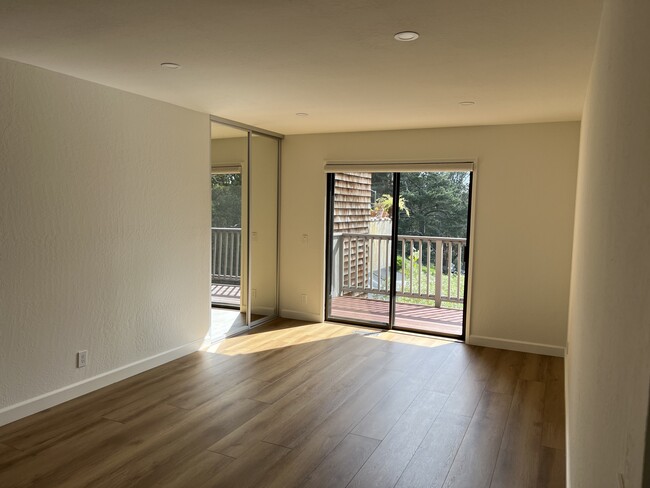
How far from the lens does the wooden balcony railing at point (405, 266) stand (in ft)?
18.8

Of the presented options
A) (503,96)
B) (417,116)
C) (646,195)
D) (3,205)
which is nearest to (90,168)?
(3,205)

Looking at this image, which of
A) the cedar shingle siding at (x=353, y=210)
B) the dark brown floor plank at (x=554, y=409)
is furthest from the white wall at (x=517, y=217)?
the dark brown floor plank at (x=554, y=409)

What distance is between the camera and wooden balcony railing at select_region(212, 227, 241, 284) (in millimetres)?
5008

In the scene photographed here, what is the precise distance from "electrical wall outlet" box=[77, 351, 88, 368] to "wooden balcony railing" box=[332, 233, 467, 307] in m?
3.09

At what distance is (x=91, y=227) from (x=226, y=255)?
5.66 feet

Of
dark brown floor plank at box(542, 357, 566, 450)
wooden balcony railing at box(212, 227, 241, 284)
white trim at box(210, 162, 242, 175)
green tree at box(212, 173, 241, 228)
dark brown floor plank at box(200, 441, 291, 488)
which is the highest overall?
white trim at box(210, 162, 242, 175)

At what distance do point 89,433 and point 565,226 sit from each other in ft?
14.3

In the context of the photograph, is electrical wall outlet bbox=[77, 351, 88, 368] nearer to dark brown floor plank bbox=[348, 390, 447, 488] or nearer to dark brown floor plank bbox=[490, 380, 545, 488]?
dark brown floor plank bbox=[348, 390, 447, 488]

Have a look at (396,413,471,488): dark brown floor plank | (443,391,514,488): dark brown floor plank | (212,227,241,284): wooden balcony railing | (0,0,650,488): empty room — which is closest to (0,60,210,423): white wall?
(0,0,650,488): empty room

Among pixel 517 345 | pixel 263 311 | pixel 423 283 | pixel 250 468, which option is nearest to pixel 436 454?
pixel 250 468

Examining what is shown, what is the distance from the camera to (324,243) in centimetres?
585

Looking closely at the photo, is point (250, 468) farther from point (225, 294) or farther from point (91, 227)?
point (225, 294)

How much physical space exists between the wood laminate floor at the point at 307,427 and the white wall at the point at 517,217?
456 millimetres

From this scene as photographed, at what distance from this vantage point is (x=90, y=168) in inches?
139
